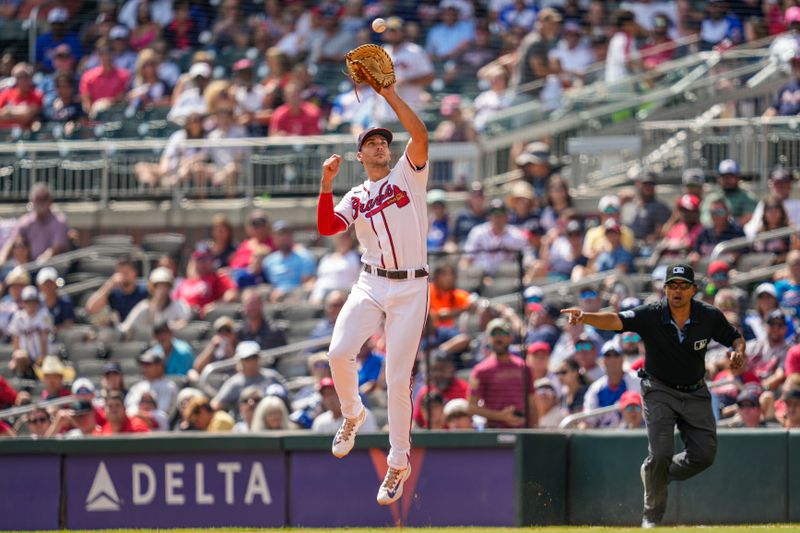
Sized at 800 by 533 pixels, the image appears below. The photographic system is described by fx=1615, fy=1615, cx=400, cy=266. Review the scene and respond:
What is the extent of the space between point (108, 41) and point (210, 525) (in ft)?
36.8

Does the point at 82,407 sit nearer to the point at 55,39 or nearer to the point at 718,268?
the point at 718,268

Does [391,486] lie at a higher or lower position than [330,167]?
lower

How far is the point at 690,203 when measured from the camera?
15609 millimetres

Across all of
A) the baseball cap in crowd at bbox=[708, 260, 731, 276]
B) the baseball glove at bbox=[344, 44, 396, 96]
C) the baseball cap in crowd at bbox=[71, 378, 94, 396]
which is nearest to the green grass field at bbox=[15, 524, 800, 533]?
the baseball cap in crowd at bbox=[71, 378, 94, 396]

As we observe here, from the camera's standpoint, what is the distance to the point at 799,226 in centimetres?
1555

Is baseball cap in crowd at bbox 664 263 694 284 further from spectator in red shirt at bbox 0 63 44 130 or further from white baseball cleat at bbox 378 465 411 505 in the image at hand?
spectator in red shirt at bbox 0 63 44 130

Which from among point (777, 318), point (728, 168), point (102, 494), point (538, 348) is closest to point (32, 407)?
point (102, 494)

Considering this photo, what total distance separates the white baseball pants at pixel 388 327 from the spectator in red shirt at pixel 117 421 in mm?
4281

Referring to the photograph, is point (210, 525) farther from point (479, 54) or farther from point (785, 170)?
point (479, 54)

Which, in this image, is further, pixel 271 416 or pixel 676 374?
pixel 271 416

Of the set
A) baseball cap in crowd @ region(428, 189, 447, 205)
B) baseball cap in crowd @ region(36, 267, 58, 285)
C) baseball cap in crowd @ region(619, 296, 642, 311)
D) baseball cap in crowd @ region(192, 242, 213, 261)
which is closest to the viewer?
baseball cap in crowd @ region(619, 296, 642, 311)

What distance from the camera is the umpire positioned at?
10.3 m

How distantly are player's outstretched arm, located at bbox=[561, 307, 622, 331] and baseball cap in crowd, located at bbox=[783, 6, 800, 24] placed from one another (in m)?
8.88

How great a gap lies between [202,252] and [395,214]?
8253 millimetres
